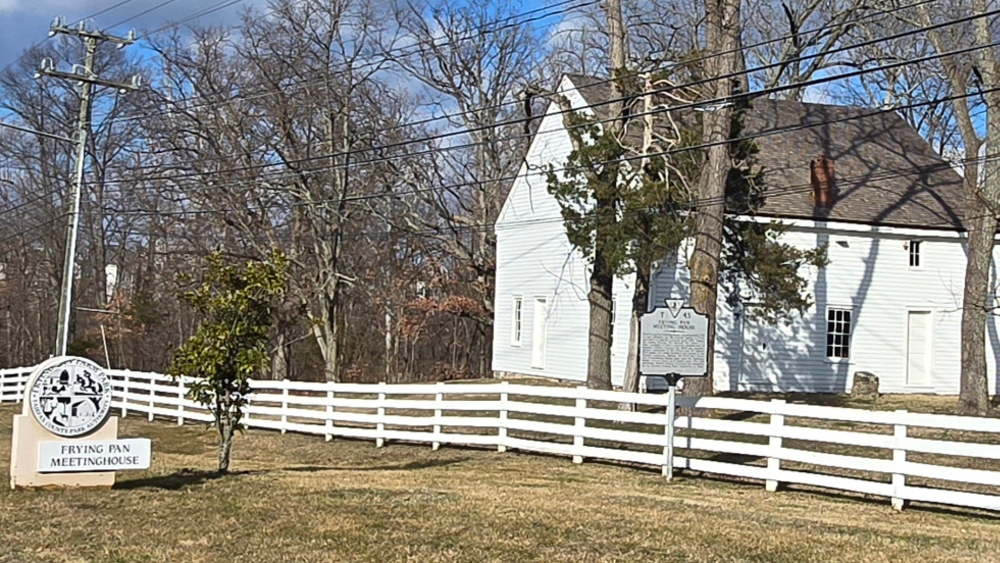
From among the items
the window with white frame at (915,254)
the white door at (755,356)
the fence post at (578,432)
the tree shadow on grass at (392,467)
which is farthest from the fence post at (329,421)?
the window with white frame at (915,254)

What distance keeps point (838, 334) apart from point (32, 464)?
23356 mm

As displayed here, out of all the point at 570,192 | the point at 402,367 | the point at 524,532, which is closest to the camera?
the point at 524,532

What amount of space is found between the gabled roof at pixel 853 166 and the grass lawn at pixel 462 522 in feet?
55.9

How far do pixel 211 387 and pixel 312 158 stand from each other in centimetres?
2482

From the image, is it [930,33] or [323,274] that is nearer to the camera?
[930,33]

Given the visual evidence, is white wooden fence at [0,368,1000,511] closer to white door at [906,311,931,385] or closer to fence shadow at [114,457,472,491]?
fence shadow at [114,457,472,491]

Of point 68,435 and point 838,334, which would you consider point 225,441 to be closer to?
point 68,435

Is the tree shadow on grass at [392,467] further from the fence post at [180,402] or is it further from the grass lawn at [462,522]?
the fence post at [180,402]

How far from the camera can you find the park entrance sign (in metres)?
11.7

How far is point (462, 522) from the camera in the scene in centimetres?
1002

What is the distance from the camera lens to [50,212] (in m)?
53.4

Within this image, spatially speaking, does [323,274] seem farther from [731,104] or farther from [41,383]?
[41,383]

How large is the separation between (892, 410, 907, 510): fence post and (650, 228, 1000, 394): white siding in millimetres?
16224

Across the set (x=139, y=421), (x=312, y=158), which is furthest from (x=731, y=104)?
(x=312, y=158)
